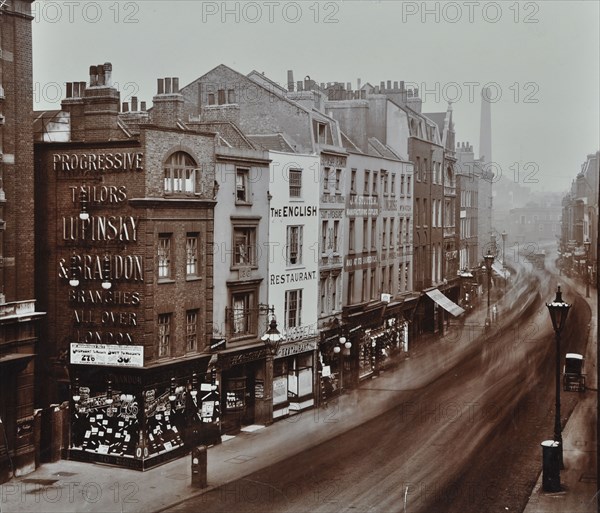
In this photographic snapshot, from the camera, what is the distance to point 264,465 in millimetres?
12438

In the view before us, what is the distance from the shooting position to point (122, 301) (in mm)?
12367

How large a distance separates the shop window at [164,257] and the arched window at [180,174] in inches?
27.8

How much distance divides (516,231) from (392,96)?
2783mm

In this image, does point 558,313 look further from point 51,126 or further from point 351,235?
point 51,126

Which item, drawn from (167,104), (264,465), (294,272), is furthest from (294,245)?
(264,465)

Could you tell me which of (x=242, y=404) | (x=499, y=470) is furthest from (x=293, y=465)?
(x=499, y=470)

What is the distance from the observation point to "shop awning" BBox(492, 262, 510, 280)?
42.5 ft

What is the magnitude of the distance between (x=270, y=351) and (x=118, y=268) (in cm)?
258

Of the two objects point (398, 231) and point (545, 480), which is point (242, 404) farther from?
point (545, 480)

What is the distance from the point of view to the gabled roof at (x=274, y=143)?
13.1m

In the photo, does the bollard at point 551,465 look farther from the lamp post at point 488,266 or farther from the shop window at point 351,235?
the shop window at point 351,235

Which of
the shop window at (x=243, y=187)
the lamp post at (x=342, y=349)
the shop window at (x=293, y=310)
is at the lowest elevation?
the lamp post at (x=342, y=349)

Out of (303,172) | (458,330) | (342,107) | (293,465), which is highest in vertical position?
(342,107)

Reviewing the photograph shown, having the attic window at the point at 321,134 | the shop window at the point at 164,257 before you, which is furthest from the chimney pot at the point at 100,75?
the attic window at the point at 321,134
